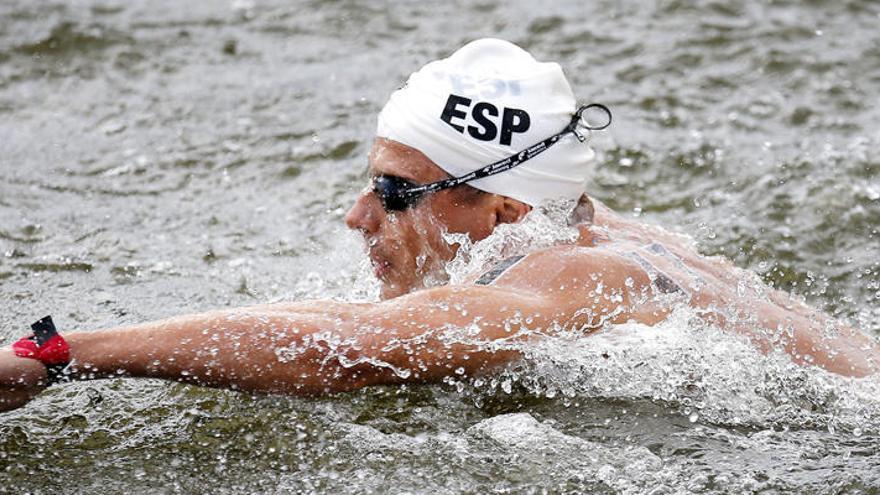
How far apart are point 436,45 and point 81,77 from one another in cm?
269

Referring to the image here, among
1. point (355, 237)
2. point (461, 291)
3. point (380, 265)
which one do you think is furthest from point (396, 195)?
point (355, 237)

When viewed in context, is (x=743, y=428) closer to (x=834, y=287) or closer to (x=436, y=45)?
(x=834, y=287)

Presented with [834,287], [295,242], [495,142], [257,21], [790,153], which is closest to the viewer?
[495,142]

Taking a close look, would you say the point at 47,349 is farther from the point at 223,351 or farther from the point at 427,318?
the point at 427,318

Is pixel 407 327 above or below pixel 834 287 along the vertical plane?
above

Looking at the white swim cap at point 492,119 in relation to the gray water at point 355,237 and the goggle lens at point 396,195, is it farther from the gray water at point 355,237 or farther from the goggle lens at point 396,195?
the gray water at point 355,237

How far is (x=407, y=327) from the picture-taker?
4480mm

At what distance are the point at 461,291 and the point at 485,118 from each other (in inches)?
36.5

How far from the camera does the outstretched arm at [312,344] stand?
4.32 metres

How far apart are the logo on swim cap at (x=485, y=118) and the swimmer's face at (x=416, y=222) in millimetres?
196

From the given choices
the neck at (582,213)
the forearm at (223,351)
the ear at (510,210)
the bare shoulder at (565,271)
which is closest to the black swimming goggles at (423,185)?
the ear at (510,210)

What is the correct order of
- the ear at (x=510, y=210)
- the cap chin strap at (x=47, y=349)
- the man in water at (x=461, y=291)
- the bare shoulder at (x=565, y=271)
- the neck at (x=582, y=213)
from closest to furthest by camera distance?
the cap chin strap at (x=47, y=349)
the man in water at (x=461, y=291)
the bare shoulder at (x=565, y=271)
the ear at (x=510, y=210)
the neck at (x=582, y=213)

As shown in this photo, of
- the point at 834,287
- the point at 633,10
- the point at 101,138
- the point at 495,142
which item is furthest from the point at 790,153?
the point at 101,138

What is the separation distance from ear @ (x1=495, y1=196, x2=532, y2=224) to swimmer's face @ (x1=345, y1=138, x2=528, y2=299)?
0.06 ft
